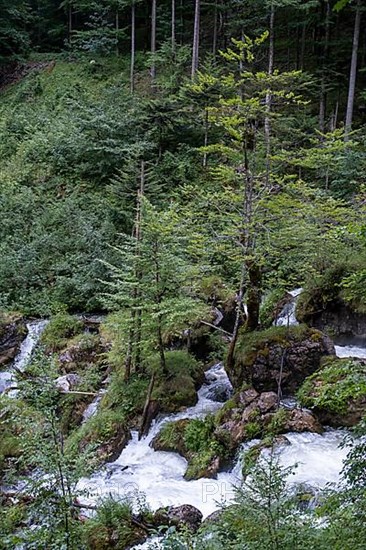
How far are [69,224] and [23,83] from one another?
15492 millimetres

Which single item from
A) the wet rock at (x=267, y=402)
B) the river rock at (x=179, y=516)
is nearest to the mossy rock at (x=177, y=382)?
the wet rock at (x=267, y=402)

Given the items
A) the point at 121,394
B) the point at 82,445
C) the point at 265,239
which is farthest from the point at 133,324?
the point at 265,239

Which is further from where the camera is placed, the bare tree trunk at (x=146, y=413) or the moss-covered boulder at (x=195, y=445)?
the bare tree trunk at (x=146, y=413)

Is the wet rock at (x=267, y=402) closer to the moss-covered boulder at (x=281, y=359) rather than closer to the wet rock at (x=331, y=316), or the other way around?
the moss-covered boulder at (x=281, y=359)

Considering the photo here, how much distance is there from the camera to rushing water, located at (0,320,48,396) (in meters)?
13.0

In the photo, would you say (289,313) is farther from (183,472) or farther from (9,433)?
(9,433)

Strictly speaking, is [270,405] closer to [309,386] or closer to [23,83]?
[309,386]

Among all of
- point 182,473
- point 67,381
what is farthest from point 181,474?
point 67,381

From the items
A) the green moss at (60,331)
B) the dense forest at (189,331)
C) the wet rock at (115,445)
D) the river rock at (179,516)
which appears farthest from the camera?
the green moss at (60,331)

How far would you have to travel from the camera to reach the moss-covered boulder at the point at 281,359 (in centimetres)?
1051

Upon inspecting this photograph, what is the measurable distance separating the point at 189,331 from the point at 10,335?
5.48 metres

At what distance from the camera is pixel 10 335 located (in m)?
14.3

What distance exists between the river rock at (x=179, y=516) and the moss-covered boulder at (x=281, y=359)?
339cm

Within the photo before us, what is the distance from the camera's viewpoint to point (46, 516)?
589 cm
